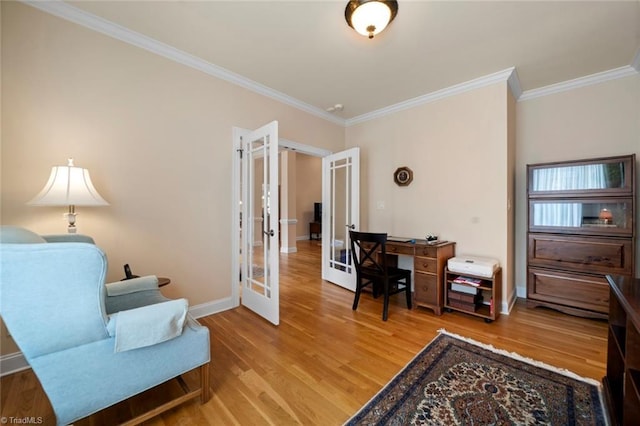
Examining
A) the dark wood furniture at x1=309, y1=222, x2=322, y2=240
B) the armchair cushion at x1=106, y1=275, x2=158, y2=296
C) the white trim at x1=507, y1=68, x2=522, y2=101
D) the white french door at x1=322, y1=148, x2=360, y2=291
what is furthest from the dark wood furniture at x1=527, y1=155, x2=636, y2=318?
the dark wood furniture at x1=309, y1=222, x2=322, y2=240

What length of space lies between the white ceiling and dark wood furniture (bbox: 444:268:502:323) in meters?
2.23

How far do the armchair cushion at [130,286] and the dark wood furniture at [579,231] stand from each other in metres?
3.91

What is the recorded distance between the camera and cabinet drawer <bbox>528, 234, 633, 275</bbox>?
102 inches

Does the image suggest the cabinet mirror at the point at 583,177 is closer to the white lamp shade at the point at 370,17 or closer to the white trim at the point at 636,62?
the white trim at the point at 636,62

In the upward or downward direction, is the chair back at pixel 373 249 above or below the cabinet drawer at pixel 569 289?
above

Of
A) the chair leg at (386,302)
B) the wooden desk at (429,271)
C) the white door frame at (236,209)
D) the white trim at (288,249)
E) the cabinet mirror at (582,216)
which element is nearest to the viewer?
the cabinet mirror at (582,216)

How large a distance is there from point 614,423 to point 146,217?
3.51 m

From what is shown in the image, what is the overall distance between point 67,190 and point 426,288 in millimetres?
3342

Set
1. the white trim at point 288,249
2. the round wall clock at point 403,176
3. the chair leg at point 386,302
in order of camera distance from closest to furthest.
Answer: the chair leg at point 386,302 < the round wall clock at point 403,176 < the white trim at point 288,249

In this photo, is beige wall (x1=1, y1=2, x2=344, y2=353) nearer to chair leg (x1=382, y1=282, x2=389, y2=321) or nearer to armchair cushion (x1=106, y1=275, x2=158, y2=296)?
armchair cushion (x1=106, y1=275, x2=158, y2=296)

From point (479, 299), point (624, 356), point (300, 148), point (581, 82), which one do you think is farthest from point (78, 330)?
point (581, 82)

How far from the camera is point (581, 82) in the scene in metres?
3.00

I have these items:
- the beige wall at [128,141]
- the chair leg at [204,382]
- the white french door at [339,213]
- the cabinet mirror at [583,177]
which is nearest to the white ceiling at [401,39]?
the beige wall at [128,141]

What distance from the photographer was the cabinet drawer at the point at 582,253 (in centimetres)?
259
